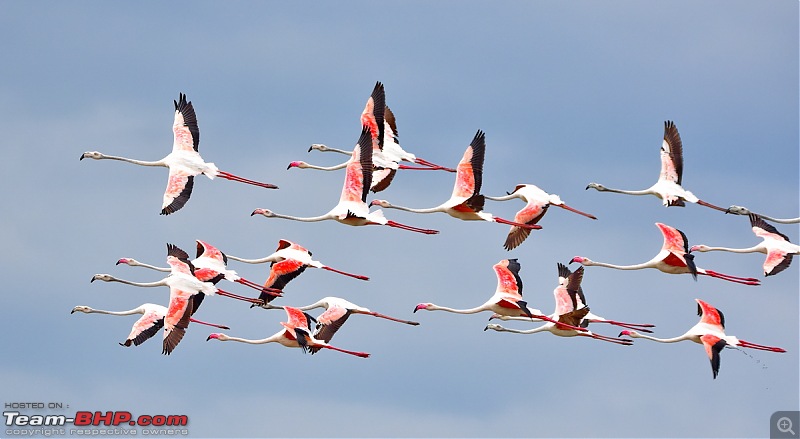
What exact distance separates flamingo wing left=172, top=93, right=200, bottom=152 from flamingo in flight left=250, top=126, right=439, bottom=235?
13.2 ft

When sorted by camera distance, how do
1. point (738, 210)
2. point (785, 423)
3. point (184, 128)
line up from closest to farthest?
point (785, 423) → point (184, 128) → point (738, 210)

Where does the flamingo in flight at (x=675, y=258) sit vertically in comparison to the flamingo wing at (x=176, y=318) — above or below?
above

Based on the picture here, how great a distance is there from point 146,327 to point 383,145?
25.0 ft

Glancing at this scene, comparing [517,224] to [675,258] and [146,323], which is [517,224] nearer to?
[675,258]

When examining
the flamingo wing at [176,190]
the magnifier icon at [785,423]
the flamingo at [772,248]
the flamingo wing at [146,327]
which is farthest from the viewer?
the flamingo at [772,248]

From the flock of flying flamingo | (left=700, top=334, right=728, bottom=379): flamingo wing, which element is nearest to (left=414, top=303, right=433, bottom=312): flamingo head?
the flock of flying flamingo

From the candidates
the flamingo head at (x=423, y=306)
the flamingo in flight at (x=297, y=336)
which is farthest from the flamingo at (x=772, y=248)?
the flamingo in flight at (x=297, y=336)

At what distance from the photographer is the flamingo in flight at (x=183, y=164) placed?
40.9 metres

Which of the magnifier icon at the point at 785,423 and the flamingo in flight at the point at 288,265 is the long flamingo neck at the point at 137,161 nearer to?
the flamingo in flight at the point at 288,265

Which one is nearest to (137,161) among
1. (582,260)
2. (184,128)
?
(184,128)

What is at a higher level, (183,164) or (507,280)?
(183,164)

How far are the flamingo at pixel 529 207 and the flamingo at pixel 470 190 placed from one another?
98 centimetres

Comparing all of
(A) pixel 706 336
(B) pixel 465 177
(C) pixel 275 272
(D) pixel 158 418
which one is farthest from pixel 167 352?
(A) pixel 706 336

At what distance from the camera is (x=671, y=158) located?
42.8 meters
